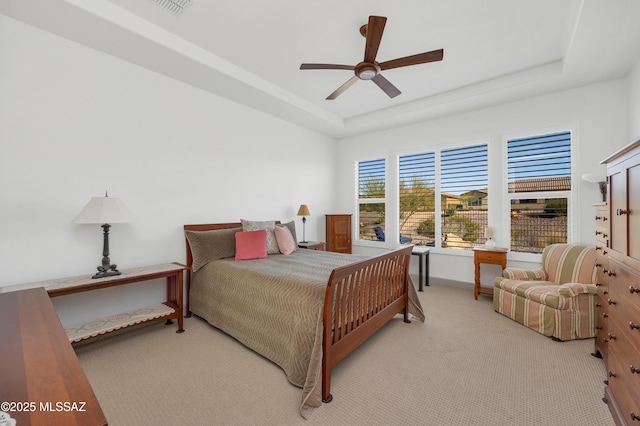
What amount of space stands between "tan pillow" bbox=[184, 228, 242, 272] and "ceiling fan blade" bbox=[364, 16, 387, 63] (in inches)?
101

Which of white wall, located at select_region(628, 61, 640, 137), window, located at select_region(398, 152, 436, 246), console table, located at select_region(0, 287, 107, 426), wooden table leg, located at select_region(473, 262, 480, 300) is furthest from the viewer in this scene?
window, located at select_region(398, 152, 436, 246)

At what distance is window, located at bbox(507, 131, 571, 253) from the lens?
11.7 ft

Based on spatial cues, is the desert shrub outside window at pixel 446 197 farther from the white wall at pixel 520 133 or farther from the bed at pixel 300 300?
the bed at pixel 300 300

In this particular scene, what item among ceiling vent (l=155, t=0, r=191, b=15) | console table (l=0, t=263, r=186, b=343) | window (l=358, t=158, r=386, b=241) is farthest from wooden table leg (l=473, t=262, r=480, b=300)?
ceiling vent (l=155, t=0, r=191, b=15)

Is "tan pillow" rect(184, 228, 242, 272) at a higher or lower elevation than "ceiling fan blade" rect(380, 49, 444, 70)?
lower

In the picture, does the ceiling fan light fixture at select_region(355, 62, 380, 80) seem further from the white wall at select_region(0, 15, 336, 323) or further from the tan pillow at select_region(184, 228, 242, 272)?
the tan pillow at select_region(184, 228, 242, 272)

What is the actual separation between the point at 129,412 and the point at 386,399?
1.71m

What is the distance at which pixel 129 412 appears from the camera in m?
1.74

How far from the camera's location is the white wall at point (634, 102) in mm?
2814

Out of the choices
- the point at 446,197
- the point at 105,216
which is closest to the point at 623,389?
the point at 446,197

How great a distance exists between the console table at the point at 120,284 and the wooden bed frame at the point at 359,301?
5.99ft

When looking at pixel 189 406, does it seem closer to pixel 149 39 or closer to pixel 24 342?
pixel 24 342

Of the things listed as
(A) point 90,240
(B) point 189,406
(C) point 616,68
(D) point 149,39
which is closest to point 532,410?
(B) point 189,406

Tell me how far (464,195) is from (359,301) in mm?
3037
